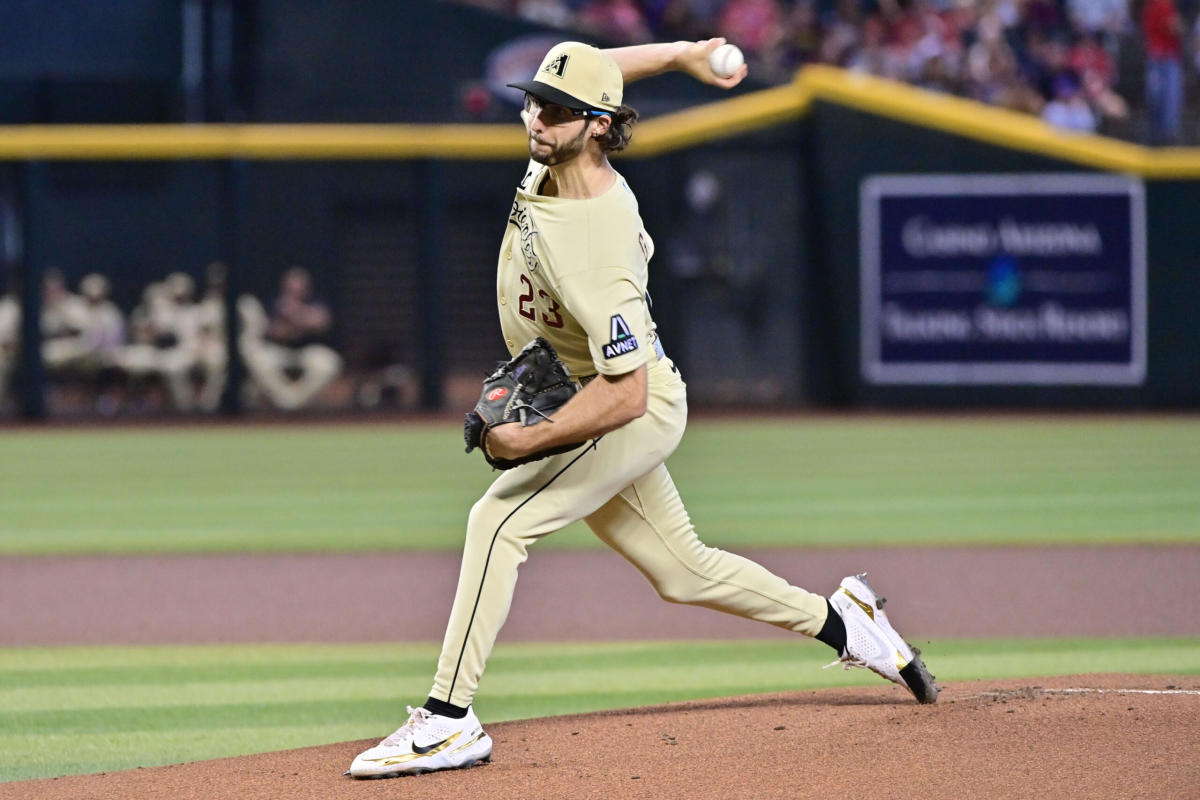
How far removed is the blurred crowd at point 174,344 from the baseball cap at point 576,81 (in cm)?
1457

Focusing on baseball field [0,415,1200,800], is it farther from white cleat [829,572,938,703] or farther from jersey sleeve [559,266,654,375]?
jersey sleeve [559,266,654,375]

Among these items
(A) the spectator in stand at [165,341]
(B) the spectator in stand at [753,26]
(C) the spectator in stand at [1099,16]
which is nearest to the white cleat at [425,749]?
(A) the spectator in stand at [165,341]

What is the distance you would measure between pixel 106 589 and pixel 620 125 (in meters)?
4.44

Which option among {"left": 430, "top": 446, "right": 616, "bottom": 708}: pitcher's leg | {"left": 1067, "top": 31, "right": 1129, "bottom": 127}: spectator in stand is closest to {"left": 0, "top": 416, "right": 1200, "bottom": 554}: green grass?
{"left": 1067, "top": 31, "right": 1129, "bottom": 127}: spectator in stand

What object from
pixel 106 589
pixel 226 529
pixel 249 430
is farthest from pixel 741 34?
pixel 106 589

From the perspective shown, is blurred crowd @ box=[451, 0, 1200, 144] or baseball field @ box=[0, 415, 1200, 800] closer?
baseball field @ box=[0, 415, 1200, 800]

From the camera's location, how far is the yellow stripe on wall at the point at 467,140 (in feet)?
60.5

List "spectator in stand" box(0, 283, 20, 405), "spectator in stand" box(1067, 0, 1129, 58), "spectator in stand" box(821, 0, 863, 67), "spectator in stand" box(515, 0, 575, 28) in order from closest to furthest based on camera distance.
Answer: "spectator in stand" box(0, 283, 20, 405) < "spectator in stand" box(1067, 0, 1129, 58) < "spectator in stand" box(821, 0, 863, 67) < "spectator in stand" box(515, 0, 575, 28)

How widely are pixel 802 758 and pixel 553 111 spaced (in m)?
1.76

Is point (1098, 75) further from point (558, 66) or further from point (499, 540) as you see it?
A: point (499, 540)

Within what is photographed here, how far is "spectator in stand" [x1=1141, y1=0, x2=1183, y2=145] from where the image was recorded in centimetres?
1839

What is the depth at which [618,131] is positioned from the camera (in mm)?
4465

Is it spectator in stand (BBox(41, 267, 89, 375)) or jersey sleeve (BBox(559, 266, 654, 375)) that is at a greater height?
jersey sleeve (BBox(559, 266, 654, 375))

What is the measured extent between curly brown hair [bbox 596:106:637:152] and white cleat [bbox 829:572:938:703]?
4.82 feet
